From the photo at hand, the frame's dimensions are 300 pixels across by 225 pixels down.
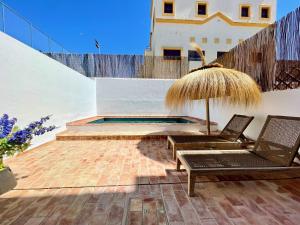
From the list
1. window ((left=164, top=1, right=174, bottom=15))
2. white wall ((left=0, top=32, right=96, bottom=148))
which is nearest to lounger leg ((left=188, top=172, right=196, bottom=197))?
white wall ((left=0, top=32, right=96, bottom=148))

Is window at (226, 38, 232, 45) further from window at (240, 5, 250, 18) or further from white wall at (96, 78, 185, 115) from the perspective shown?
white wall at (96, 78, 185, 115)

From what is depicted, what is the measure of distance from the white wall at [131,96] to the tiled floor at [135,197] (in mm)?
6996

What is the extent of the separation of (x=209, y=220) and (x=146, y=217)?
69cm

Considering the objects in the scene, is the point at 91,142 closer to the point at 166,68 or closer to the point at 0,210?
the point at 0,210

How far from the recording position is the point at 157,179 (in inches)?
113

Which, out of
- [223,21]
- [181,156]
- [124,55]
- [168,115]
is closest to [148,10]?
[223,21]

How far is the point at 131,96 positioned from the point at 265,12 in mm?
14231

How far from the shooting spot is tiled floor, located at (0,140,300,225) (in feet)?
6.41

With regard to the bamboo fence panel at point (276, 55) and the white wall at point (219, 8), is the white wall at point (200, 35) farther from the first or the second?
the bamboo fence panel at point (276, 55)

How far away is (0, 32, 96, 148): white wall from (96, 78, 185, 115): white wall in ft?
9.48

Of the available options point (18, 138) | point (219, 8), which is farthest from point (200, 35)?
point (18, 138)

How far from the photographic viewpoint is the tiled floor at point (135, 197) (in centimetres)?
195

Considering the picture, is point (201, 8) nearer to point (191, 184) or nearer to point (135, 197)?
point (191, 184)

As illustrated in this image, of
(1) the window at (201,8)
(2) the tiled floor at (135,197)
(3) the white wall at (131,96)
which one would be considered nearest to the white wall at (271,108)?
(2) the tiled floor at (135,197)
